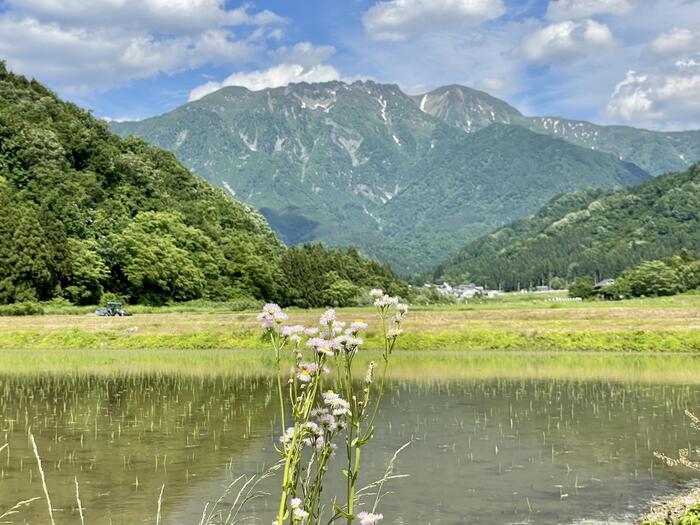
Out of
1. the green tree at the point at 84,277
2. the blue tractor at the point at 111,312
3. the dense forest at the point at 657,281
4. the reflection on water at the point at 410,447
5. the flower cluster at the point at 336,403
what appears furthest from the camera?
the dense forest at the point at 657,281

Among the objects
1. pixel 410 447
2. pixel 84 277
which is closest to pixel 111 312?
pixel 84 277

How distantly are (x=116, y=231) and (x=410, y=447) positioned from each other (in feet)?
294

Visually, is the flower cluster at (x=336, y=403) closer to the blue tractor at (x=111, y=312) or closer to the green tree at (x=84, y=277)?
the blue tractor at (x=111, y=312)

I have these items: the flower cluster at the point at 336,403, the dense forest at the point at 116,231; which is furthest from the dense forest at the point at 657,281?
the flower cluster at the point at 336,403

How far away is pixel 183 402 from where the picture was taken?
94.2 feet

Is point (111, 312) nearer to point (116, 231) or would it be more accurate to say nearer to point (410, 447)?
point (116, 231)

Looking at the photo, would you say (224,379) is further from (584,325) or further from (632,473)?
(584,325)

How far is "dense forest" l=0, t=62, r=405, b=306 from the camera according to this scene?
85.1 meters

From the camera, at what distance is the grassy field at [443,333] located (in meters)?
51.5

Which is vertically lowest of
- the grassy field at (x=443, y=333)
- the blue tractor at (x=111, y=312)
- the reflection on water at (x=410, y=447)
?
the reflection on water at (x=410, y=447)

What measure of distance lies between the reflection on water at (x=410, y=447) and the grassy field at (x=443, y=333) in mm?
18805

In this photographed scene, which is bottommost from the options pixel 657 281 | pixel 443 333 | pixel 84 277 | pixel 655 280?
pixel 443 333

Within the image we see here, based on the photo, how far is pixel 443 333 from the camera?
55.6 metres

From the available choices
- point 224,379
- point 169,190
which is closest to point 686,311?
point 224,379
